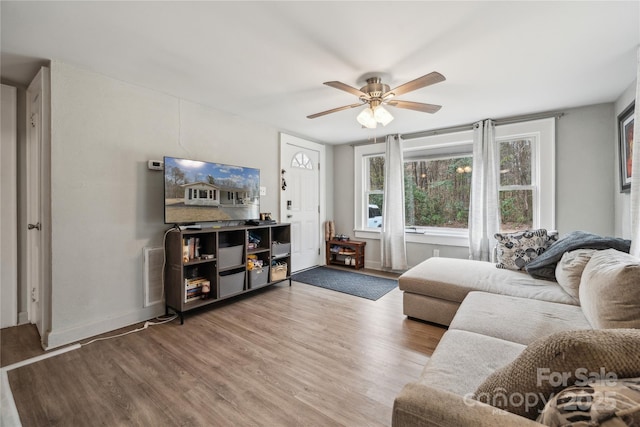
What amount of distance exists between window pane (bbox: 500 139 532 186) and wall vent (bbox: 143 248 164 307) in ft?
14.3

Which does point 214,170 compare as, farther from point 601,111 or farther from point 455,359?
point 601,111

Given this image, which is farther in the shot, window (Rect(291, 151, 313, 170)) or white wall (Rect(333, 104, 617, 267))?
window (Rect(291, 151, 313, 170))

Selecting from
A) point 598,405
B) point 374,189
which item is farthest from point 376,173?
point 598,405

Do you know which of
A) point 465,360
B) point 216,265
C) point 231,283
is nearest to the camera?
point 465,360

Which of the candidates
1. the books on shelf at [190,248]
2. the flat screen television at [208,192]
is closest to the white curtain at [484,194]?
the flat screen television at [208,192]

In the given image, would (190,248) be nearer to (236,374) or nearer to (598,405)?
(236,374)

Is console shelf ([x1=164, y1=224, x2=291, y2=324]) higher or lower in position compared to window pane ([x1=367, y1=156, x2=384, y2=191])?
lower

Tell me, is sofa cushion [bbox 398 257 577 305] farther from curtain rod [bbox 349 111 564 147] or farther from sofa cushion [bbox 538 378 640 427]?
curtain rod [bbox 349 111 564 147]

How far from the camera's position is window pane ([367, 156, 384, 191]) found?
470 cm

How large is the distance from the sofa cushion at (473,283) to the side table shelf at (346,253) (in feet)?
6.06

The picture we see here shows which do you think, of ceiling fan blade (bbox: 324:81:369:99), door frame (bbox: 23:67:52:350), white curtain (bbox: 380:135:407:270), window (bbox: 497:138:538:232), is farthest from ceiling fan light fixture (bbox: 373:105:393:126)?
door frame (bbox: 23:67:52:350)

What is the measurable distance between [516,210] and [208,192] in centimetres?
392

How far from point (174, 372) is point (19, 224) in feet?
7.14

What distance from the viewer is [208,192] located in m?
2.87
